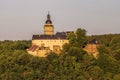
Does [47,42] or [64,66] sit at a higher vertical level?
[47,42]

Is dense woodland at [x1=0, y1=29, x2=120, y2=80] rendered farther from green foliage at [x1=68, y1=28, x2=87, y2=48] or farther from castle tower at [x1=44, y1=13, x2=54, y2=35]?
castle tower at [x1=44, y1=13, x2=54, y2=35]

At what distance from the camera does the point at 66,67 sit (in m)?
76.6

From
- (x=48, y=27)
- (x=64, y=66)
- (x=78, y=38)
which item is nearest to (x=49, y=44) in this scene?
(x=48, y=27)

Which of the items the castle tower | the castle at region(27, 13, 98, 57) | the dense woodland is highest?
the castle tower

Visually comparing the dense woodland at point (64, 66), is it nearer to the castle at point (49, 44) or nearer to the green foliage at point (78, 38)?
the green foliage at point (78, 38)

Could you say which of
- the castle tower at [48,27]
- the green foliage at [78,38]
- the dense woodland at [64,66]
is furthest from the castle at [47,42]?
the dense woodland at [64,66]

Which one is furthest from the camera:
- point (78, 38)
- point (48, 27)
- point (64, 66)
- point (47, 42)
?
point (48, 27)

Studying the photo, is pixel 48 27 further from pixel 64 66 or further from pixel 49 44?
pixel 64 66

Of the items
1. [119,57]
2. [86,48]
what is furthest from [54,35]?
[119,57]

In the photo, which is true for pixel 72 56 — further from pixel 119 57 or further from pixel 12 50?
pixel 12 50

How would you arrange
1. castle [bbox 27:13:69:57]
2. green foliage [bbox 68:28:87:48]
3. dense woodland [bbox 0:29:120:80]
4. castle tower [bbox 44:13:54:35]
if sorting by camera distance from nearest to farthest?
dense woodland [bbox 0:29:120:80] → castle [bbox 27:13:69:57] → green foliage [bbox 68:28:87:48] → castle tower [bbox 44:13:54:35]

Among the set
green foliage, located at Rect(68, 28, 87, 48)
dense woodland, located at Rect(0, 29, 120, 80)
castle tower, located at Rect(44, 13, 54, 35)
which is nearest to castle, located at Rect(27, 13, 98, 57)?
castle tower, located at Rect(44, 13, 54, 35)

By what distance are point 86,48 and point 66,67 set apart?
9107mm

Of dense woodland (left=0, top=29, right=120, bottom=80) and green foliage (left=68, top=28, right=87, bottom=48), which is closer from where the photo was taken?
dense woodland (left=0, top=29, right=120, bottom=80)
